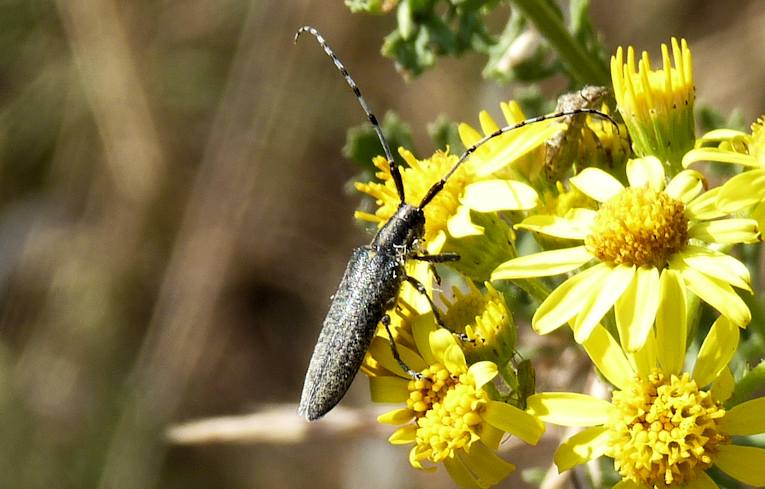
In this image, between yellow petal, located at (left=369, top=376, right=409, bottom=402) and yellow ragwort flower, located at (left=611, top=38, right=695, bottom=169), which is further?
yellow ragwort flower, located at (left=611, top=38, right=695, bottom=169)

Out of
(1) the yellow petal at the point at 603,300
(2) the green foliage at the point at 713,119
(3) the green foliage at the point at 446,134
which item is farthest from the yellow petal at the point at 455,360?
(2) the green foliage at the point at 713,119

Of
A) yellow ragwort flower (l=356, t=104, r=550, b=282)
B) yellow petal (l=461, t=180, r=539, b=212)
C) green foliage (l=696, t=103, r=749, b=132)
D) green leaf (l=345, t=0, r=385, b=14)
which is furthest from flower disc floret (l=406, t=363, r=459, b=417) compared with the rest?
green foliage (l=696, t=103, r=749, b=132)

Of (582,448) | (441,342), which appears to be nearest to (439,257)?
(441,342)

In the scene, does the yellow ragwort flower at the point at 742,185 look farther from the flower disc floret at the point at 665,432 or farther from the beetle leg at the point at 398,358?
the beetle leg at the point at 398,358

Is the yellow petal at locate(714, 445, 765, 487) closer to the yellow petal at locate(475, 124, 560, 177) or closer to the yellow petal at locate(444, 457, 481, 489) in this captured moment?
the yellow petal at locate(444, 457, 481, 489)

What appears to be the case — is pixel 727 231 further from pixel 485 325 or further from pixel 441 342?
pixel 441 342

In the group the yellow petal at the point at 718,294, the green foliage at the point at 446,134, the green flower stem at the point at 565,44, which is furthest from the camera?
the green foliage at the point at 446,134
